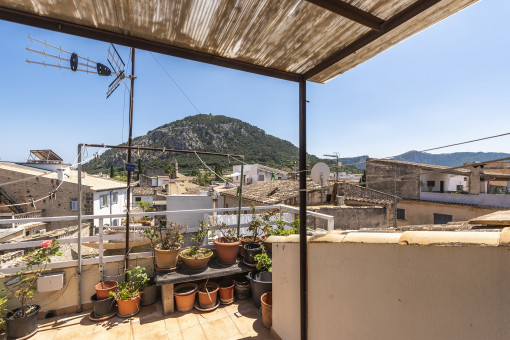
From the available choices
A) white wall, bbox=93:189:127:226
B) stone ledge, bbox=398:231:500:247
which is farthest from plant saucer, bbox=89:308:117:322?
white wall, bbox=93:189:127:226

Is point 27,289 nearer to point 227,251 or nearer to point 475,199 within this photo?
point 227,251

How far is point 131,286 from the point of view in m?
3.75

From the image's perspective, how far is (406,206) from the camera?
19938 millimetres

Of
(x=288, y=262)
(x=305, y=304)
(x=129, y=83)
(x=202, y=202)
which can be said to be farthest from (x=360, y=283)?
(x=202, y=202)

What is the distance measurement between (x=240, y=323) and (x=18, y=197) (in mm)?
22607

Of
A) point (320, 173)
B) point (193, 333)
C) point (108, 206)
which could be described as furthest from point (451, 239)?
point (108, 206)

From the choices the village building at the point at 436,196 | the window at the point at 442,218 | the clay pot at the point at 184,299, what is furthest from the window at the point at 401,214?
the clay pot at the point at 184,299

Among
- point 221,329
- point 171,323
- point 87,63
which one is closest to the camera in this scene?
point 221,329

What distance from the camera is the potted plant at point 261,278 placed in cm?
377

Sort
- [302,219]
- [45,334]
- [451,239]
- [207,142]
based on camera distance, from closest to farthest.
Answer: [451,239] < [302,219] < [45,334] < [207,142]

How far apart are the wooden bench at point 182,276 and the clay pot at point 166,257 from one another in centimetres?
14

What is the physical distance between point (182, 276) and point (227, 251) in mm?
841

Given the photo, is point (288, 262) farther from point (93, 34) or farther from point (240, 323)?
point (93, 34)

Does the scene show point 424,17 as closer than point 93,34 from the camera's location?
Yes
